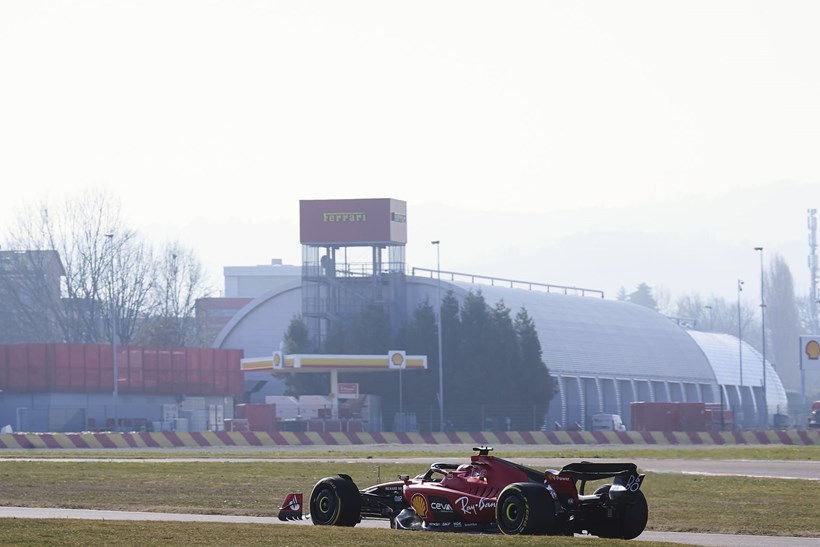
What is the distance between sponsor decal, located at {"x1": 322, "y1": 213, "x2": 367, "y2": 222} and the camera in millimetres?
107688

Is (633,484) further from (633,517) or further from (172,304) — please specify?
(172,304)

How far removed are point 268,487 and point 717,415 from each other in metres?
58.3

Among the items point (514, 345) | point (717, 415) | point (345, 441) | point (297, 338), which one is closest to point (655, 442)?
point (345, 441)

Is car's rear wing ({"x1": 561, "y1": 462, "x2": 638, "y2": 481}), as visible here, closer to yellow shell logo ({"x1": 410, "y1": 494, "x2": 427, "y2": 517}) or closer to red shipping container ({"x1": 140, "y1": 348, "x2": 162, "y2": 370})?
yellow shell logo ({"x1": 410, "y1": 494, "x2": 427, "y2": 517})

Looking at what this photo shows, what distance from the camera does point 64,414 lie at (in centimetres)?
9350

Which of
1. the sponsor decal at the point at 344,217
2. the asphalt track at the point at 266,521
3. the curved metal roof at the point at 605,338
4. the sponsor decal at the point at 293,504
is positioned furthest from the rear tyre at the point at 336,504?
the curved metal roof at the point at 605,338

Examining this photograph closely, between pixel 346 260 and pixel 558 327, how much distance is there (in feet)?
63.9

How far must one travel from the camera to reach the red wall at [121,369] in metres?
93.9

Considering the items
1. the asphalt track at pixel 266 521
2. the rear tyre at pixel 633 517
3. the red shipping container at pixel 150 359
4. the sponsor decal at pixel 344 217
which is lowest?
the asphalt track at pixel 266 521

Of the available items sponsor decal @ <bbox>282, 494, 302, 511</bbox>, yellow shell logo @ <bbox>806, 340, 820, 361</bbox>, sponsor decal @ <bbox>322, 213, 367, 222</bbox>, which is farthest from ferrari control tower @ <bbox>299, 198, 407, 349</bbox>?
sponsor decal @ <bbox>282, 494, 302, 511</bbox>

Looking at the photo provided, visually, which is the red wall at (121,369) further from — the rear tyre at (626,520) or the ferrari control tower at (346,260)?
the rear tyre at (626,520)

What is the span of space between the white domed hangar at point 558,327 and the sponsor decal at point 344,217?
70 mm

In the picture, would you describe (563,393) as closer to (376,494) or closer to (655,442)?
(655,442)

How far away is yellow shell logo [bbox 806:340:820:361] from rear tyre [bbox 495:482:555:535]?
210 feet
